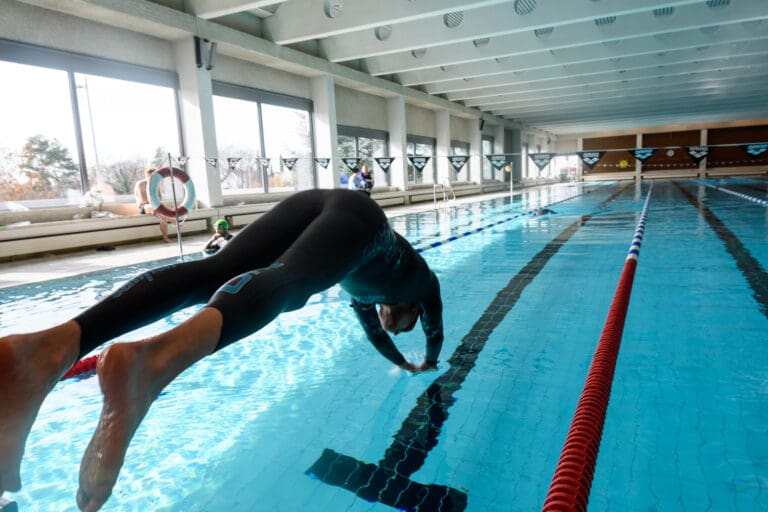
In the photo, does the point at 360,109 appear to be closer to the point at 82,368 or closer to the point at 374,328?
the point at 82,368

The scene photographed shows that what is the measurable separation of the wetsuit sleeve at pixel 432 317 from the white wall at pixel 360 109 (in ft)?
43.7

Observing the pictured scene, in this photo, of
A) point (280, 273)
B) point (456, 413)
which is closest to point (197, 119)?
point (456, 413)

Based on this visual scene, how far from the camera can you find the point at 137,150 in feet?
32.4

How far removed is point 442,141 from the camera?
20.4 metres

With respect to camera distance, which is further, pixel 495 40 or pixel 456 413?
pixel 495 40

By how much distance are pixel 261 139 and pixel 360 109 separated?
4.43 meters

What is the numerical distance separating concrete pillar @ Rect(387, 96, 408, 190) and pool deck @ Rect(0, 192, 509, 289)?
9.28 meters

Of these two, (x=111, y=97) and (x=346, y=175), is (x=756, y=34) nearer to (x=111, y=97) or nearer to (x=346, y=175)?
(x=346, y=175)

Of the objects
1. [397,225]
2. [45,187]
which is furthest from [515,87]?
[45,187]

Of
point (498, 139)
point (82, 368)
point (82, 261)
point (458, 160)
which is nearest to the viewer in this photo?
point (82, 368)

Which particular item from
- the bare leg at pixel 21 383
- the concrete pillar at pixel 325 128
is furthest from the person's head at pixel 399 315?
the concrete pillar at pixel 325 128

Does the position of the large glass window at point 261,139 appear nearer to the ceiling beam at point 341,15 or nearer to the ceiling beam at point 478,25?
the ceiling beam at point 341,15

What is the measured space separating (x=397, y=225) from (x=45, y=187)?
642cm

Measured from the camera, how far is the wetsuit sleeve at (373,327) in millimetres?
2336
